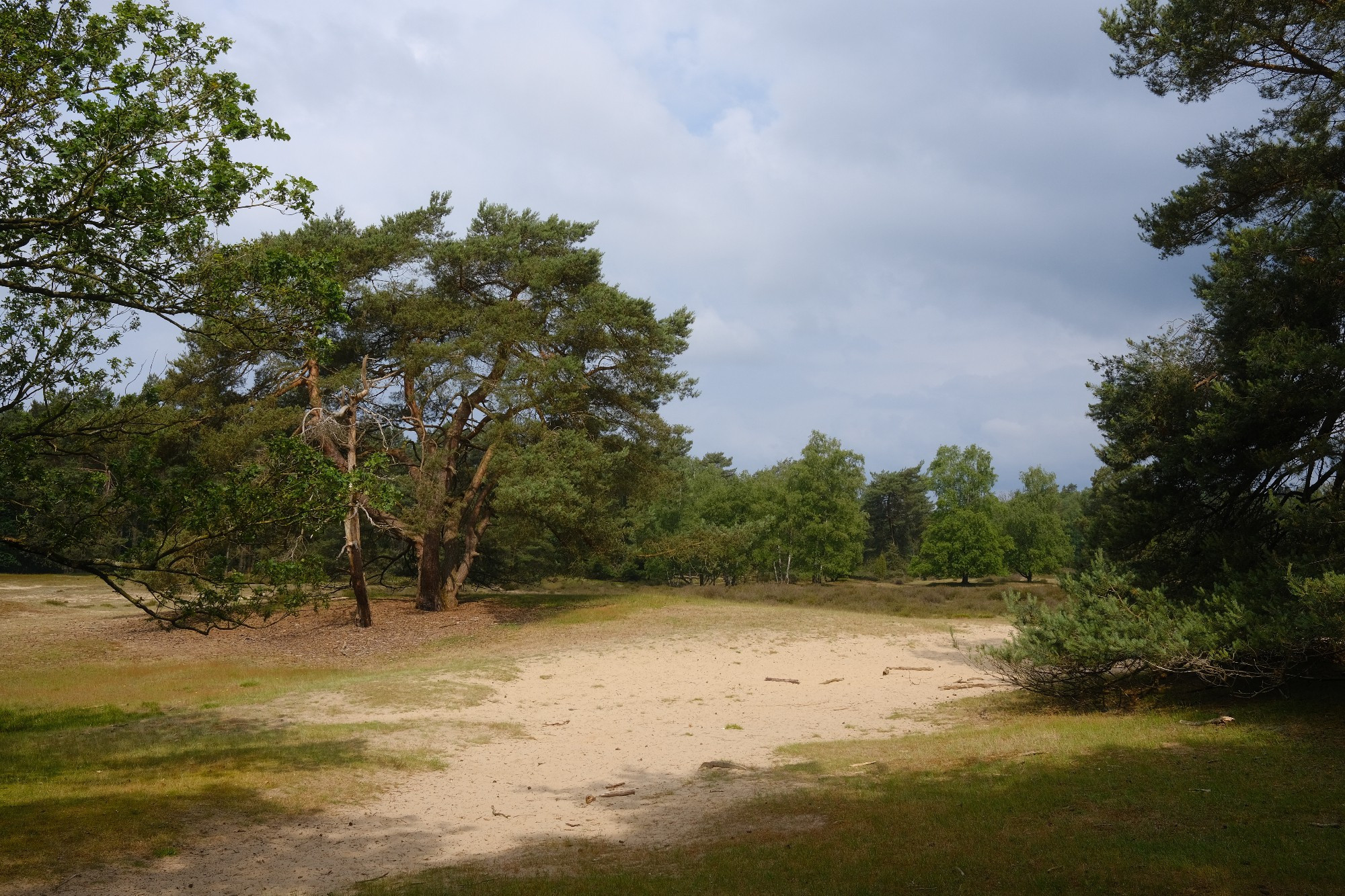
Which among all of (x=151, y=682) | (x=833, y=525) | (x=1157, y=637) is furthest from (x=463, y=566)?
(x=833, y=525)

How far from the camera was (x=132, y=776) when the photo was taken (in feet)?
37.3

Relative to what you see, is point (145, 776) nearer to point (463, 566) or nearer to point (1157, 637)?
point (1157, 637)

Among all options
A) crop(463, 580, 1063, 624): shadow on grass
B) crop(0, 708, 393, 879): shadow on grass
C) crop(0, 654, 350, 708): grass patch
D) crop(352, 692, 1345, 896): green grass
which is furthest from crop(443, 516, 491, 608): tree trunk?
crop(352, 692, 1345, 896): green grass

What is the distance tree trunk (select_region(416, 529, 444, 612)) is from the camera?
104ft

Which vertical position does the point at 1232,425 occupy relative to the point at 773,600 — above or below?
above

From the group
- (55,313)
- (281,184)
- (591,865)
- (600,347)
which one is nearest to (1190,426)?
(591,865)

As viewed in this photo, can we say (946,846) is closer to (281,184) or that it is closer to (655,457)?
(281,184)

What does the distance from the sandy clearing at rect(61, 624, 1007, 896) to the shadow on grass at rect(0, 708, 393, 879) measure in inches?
26.4

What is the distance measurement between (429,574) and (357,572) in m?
4.85

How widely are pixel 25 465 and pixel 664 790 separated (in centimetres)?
888

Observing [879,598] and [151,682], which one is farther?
[879,598]

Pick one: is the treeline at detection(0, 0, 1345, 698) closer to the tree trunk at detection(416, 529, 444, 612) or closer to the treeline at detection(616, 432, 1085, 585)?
the tree trunk at detection(416, 529, 444, 612)

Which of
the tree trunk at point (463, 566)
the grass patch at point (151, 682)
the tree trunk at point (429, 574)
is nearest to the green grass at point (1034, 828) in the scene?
the grass patch at point (151, 682)

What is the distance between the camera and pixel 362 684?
19.0m
